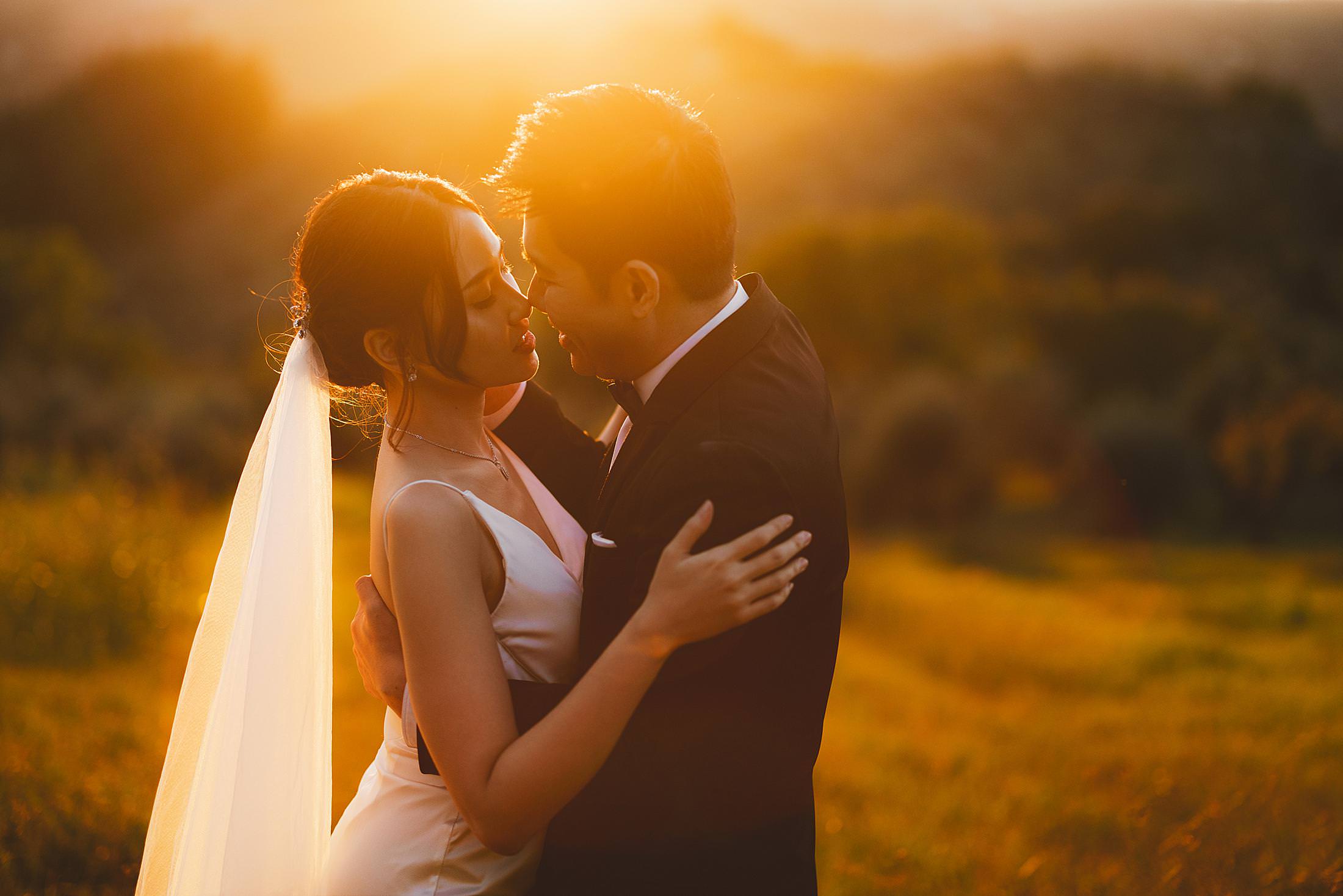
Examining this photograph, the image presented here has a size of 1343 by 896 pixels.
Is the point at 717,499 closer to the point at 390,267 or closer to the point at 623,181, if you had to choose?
the point at 623,181

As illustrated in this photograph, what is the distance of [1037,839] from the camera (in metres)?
5.15

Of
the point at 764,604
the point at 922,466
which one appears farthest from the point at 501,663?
the point at 922,466

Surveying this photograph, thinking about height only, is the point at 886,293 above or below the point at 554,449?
below

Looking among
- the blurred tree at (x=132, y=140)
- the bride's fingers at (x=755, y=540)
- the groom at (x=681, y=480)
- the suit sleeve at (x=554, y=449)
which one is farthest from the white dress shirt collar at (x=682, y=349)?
the blurred tree at (x=132, y=140)

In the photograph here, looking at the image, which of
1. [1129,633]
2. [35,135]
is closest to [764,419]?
[1129,633]

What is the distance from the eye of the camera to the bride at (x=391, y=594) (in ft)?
7.21

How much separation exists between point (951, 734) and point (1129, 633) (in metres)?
4.80

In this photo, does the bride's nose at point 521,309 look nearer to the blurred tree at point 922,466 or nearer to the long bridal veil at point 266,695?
the long bridal veil at point 266,695

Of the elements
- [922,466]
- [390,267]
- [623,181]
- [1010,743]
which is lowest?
[922,466]

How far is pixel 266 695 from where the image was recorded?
8.55 feet

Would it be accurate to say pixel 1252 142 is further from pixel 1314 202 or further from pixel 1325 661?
pixel 1325 661

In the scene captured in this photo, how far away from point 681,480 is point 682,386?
11.1 inches

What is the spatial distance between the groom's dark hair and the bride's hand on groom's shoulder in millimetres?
671

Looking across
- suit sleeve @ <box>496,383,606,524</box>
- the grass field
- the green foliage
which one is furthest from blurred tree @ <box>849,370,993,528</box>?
suit sleeve @ <box>496,383,606,524</box>
